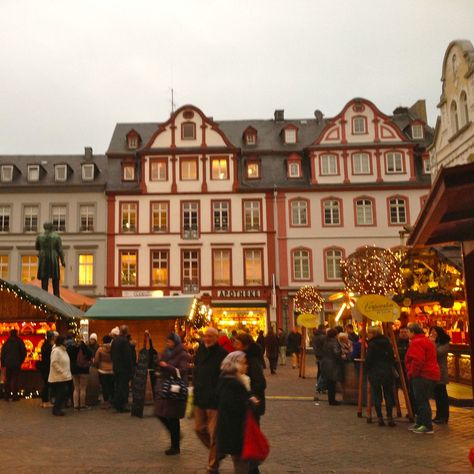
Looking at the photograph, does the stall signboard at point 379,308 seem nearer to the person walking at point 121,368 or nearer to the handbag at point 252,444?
the person walking at point 121,368

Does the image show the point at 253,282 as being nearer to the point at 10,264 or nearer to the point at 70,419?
the point at 10,264

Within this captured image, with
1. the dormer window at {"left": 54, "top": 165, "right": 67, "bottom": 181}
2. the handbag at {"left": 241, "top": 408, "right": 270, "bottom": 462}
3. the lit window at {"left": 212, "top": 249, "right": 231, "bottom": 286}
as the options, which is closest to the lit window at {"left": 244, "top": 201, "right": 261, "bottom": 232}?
the lit window at {"left": 212, "top": 249, "right": 231, "bottom": 286}

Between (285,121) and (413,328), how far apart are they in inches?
1274

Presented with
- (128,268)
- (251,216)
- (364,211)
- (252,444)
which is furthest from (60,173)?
(252,444)

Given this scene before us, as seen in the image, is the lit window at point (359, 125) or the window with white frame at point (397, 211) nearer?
the window with white frame at point (397, 211)

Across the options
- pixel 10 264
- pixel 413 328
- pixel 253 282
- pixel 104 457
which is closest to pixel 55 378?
pixel 104 457

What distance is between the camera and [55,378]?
11.1 m

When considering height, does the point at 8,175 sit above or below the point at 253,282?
above

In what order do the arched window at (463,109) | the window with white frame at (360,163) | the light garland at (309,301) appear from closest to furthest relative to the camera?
the light garland at (309,301) → the arched window at (463,109) → the window with white frame at (360,163)

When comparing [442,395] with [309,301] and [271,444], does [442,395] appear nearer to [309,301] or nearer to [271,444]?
[271,444]

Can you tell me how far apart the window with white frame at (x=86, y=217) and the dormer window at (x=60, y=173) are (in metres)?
2.32

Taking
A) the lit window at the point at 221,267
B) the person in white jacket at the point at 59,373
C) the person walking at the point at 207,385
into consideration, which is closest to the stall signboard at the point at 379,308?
the person walking at the point at 207,385

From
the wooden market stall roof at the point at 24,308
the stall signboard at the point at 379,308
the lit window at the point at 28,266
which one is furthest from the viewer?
the lit window at the point at 28,266

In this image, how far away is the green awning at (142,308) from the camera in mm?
16734
